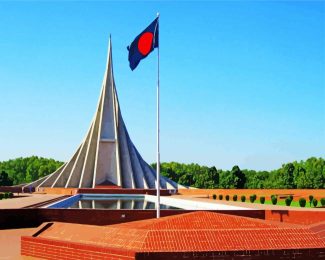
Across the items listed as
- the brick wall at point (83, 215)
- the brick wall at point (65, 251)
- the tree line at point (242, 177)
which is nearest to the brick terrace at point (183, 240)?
the brick wall at point (65, 251)

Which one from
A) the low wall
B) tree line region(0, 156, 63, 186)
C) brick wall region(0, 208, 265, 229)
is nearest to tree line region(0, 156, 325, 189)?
tree line region(0, 156, 63, 186)

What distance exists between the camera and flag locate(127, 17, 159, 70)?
12.1 metres

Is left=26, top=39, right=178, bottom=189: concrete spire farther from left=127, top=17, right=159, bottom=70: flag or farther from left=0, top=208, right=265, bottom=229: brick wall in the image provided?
left=127, top=17, right=159, bottom=70: flag

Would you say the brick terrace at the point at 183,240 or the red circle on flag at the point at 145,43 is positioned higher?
the red circle on flag at the point at 145,43

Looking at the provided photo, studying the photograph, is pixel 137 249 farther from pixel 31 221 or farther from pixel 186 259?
pixel 31 221

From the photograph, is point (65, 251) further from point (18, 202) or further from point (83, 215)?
point (18, 202)

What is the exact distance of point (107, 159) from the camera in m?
36.6

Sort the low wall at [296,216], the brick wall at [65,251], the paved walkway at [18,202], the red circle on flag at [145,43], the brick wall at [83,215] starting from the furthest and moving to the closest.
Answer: the paved walkway at [18,202]
the low wall at [296,216]
the brick wall at [83,215]
the red circle on flag at [145,43]
the brick wall at [65,251]

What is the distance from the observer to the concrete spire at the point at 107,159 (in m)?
34.1

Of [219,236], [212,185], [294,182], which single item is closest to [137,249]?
[219,236]

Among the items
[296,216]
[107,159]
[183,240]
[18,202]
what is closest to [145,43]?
[296,216]

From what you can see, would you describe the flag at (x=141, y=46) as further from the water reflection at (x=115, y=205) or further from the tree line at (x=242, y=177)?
the tree line at (x=242, y=177)

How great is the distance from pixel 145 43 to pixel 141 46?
5.2 inches

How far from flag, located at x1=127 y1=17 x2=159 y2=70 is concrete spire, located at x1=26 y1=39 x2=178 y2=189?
A: 22.2m
